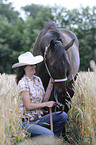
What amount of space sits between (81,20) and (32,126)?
28.2 meters

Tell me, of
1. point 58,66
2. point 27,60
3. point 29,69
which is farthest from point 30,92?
point 58,66

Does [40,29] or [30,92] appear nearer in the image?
[30,92]

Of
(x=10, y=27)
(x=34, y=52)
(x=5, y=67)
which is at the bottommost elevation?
(x=5, y=67)

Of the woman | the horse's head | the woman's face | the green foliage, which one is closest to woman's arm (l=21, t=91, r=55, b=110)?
the woman

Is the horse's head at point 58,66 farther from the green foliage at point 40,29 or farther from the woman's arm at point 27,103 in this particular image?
the green foliage at point 40,29

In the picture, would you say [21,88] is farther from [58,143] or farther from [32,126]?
[58,143]

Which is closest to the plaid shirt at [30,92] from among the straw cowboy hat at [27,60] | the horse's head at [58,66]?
the straw cowboy hat at [27,60]

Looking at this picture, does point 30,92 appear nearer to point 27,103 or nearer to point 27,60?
point 27,103

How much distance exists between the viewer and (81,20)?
29.6 m

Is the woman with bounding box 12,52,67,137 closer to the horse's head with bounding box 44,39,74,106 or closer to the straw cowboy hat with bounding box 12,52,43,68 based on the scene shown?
the straw cowboy hat with bounding box 12,52,43,68

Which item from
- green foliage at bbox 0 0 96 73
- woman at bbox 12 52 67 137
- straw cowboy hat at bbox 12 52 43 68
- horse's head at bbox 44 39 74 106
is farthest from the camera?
green foliage at bbox 0 0 96 73

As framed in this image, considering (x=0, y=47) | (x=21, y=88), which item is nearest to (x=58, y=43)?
(x=21, y=88)

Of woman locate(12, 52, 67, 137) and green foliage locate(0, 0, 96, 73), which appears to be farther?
green foliage locate(0, 0, 96, 73)

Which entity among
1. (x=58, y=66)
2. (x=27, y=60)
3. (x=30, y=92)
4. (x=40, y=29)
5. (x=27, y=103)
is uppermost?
(x=40, y=29)
